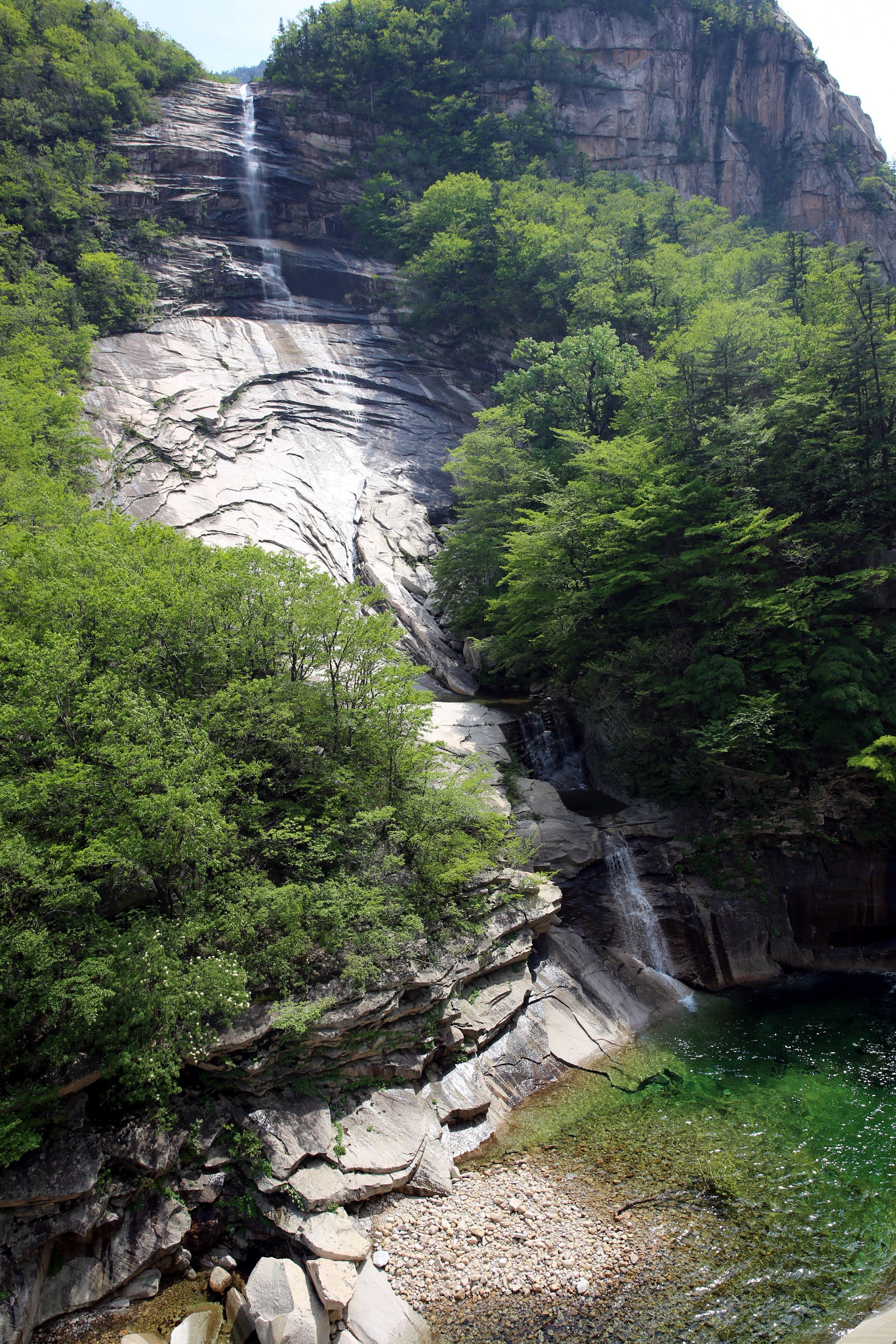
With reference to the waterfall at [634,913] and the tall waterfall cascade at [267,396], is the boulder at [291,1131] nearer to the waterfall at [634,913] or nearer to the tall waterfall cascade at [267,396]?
the waterfall at [634,913]

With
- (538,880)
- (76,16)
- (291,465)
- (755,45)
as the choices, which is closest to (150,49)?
(76,16)

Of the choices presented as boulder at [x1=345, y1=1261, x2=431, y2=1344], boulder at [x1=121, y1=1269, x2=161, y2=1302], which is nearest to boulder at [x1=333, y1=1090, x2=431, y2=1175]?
boulder at [x1=345, y1=1261, x2=431, y2=1344]

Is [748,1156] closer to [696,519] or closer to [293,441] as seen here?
[696,519]

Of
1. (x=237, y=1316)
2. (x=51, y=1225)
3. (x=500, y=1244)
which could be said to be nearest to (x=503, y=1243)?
(x=500, y=1244)

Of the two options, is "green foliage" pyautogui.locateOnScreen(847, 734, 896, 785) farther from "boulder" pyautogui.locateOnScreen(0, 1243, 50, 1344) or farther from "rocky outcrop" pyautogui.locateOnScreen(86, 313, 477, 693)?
"boulder" pyautogui.locateOnScreen(0, 1243, 50, 1344)

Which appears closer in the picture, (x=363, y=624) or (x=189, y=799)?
(x=189, y=799)

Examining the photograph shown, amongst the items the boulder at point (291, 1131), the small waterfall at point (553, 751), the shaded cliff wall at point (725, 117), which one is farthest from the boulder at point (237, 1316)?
the shaded cliff wall at point (725, 117)

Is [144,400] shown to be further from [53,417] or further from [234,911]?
[234,911]

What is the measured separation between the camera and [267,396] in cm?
3391

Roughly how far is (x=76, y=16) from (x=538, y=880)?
5804 cm

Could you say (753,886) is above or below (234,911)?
below

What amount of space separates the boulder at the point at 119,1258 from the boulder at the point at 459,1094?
13.9ft

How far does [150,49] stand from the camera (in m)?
46.5

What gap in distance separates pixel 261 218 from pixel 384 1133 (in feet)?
159
